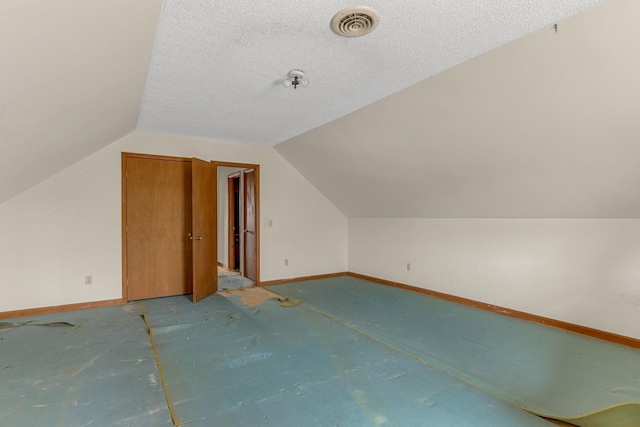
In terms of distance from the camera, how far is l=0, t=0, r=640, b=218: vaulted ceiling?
1.68m

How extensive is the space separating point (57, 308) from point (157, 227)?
55.6 inches

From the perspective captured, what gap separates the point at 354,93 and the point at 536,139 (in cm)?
156

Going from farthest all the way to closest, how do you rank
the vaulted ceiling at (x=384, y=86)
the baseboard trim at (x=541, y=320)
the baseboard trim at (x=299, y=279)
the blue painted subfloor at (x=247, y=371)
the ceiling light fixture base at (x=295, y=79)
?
the baseboard trim at (x=299, y=279), the baseboard trim at (x=541, y=320), the ceiling light fixture base at (x=295, y=79), the blue painted subfloor at (x=247, y=371), the vaulted ceiling at (x=384, y=86)

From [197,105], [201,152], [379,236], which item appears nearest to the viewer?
[197,105]

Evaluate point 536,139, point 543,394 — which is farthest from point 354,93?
point 543,394

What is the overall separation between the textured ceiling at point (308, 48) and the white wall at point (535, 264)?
2.14m

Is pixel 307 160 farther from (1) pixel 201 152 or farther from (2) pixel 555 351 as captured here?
(2) pixel 555 351

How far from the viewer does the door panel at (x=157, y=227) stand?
4.24m

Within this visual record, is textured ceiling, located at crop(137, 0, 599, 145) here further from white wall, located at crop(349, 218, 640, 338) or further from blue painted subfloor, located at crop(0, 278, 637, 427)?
blue painted subfloor, located at crop(0, 278, 637, 427)

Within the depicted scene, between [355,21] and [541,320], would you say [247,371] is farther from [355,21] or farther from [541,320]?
[541,320]

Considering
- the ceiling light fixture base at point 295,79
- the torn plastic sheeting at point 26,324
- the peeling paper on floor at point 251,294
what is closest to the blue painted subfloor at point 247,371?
the torn plastic sheeting at point 26,324

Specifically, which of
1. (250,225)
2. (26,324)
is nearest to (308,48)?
(250,225)

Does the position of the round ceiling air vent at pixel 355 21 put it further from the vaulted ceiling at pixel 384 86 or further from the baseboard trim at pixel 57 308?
the baseboard trim at pixel 57 308

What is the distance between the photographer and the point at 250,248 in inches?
216
